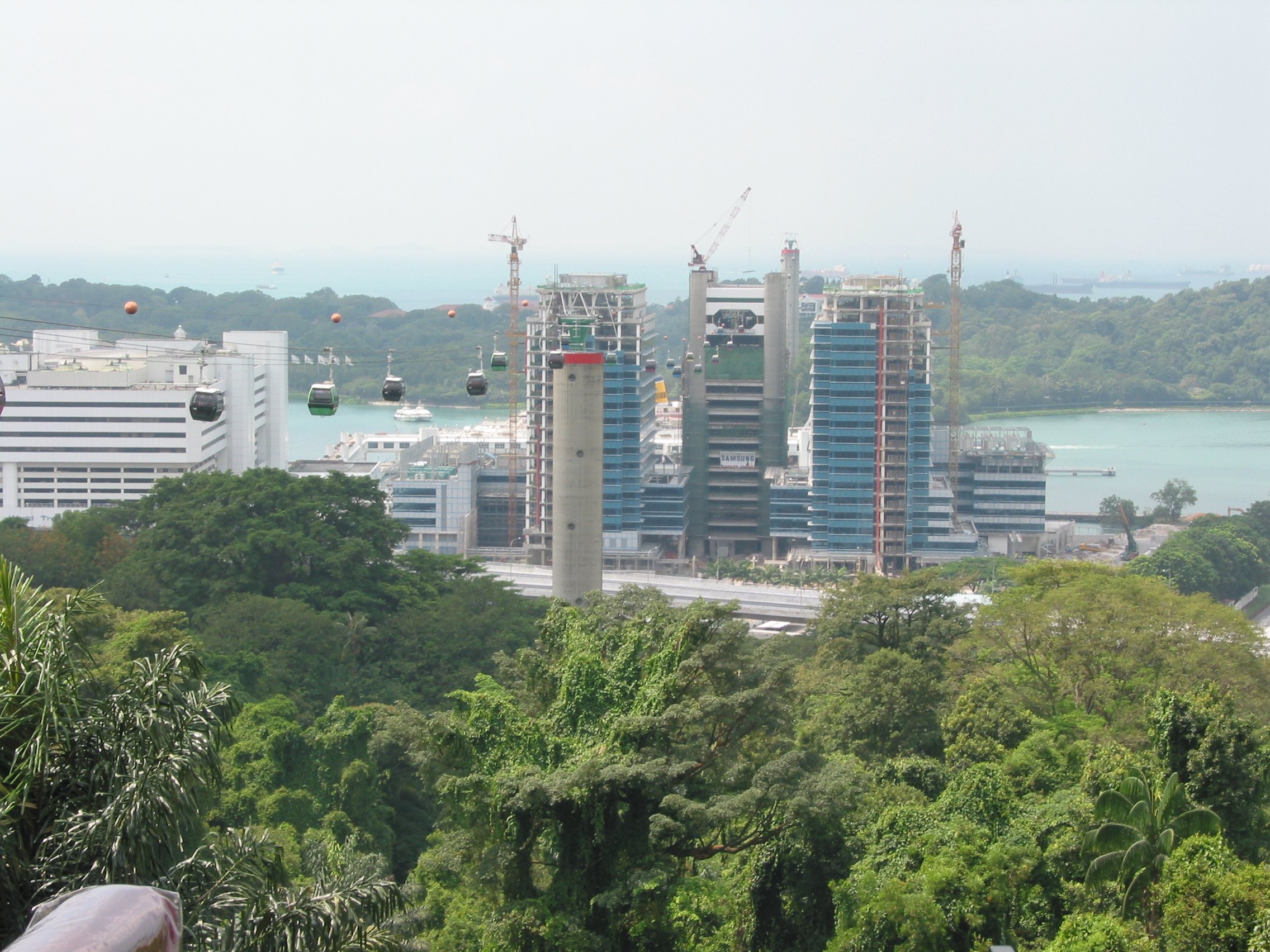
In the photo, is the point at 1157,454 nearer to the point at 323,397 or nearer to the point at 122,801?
the point at 323,397

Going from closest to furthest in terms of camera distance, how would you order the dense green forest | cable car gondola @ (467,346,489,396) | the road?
1. the dense green forest
2. cable car gondola @ (467,346,489,396)
3. the road

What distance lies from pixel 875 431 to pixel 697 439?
648cm

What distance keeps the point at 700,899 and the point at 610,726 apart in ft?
5.94

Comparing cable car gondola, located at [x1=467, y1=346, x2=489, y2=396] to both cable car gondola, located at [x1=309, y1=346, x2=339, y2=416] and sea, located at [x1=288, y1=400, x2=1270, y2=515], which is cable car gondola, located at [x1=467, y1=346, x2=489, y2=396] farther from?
sea, located at [x1=288, y1=400, x2=1270, y2=515]

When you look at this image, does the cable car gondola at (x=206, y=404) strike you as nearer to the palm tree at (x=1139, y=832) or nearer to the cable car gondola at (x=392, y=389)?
the cable car gondola at (x=392, y=389)

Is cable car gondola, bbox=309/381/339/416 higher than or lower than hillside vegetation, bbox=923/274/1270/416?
lower

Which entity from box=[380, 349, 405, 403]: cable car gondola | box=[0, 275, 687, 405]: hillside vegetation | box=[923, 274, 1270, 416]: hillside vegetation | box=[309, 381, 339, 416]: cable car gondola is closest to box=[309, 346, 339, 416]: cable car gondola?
box=[309, 381, 339, 416]: cable car gondola

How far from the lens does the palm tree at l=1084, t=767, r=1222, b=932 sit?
7.83m

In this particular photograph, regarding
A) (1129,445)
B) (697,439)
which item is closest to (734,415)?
(697,439)

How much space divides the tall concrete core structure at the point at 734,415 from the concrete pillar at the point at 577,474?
14.9 m

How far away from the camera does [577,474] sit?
85.6 feet

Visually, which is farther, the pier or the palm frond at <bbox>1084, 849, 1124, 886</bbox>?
the pier

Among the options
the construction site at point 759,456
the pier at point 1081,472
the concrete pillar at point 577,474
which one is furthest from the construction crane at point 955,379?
A: the concrete pillar at point 577,474

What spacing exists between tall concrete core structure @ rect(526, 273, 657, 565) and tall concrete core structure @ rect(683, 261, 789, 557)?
97.4 inches
